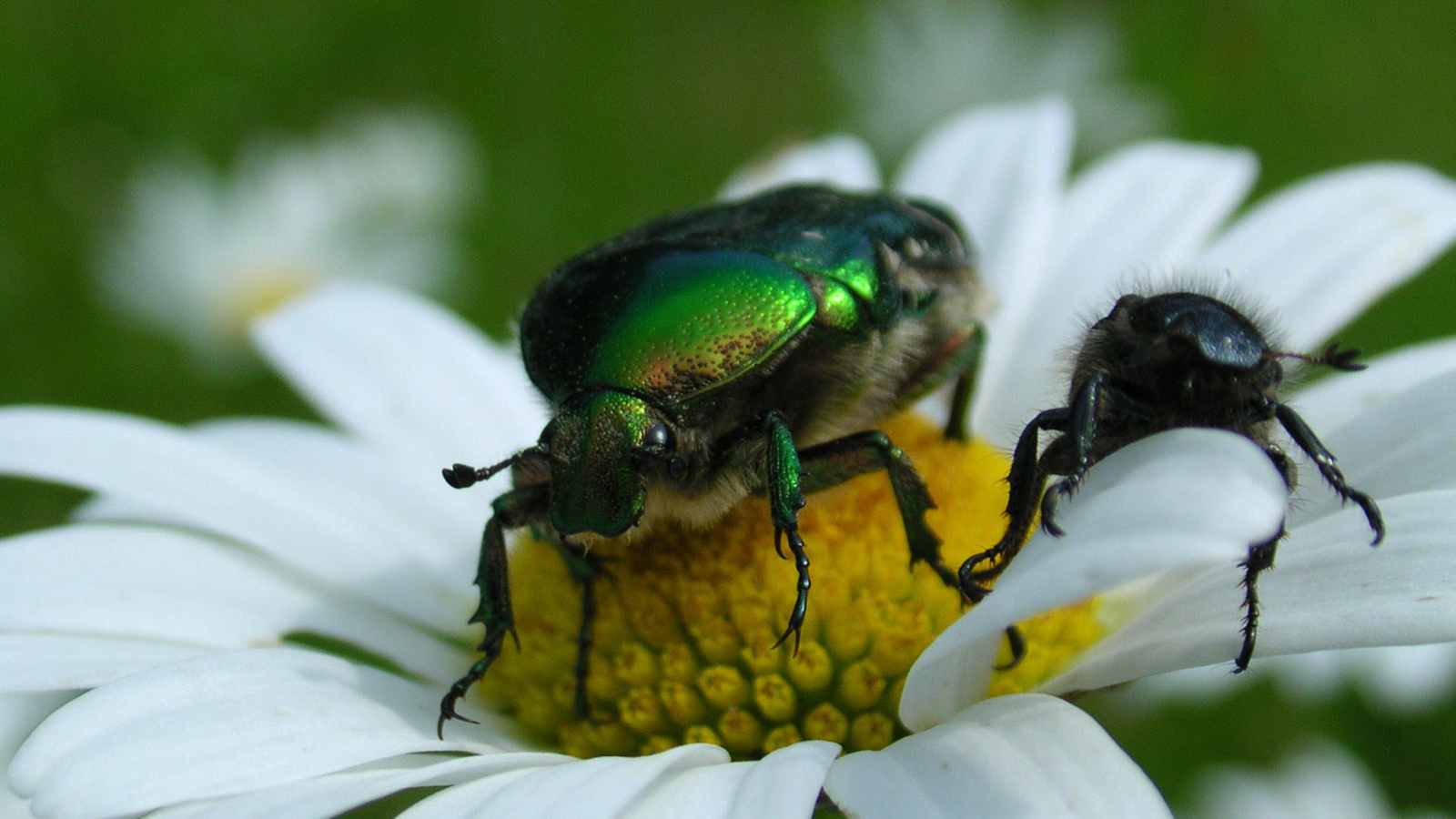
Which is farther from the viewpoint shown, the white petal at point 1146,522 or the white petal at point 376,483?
the white petal at point 376,483

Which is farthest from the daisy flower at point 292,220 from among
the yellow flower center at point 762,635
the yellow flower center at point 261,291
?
the yellow flower center at point 762,635

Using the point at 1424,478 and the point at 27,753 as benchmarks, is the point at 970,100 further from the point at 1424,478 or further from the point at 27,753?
the point at 27,753

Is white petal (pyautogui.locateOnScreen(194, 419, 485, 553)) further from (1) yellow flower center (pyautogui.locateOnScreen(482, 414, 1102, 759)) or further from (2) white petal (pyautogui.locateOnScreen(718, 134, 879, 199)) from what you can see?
(2) white petal (pyautogui.locateOnScreen(718, 134, 879, 199))

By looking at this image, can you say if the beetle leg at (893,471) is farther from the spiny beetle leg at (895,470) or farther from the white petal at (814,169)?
the white petal at (814,169)

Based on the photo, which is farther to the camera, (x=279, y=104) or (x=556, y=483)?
(x=279, y=104)

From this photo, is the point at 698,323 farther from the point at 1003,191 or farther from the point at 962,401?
the point at 1003,191

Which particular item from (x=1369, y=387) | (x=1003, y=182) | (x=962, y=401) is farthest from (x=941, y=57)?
(x=962, y=401)

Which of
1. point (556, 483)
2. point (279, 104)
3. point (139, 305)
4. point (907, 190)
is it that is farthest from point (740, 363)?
point (279, 104)
